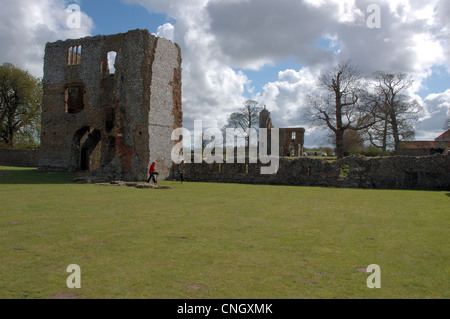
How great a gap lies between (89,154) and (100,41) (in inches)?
324

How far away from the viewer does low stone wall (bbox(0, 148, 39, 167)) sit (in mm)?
33688

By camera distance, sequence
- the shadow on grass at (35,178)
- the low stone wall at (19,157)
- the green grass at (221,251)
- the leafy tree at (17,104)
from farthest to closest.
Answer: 1. the leafy tree at (17,104)
2. the low stone wall at (19,157)
3. the shadow on grass at (35,178)
4. the green grass at (221,251)

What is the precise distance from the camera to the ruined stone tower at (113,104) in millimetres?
19969

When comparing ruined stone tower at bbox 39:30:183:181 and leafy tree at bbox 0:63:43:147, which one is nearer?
ruined stone tower at bbox 39:30:183:181

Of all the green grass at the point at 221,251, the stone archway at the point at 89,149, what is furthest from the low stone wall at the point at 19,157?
the green grass at the point at 221,251

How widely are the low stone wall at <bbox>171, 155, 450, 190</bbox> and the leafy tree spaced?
2663cm

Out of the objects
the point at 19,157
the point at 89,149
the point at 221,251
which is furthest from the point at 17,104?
the point at 221,251

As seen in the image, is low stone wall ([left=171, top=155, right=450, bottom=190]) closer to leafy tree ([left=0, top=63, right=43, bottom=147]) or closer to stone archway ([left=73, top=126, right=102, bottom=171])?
stone archway ([left=73, top=126, right=102, bottom=171])

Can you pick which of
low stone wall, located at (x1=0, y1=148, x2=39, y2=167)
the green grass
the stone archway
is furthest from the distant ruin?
the green grass

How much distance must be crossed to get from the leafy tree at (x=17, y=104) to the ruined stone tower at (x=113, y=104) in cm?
1677

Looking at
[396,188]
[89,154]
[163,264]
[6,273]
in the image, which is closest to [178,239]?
[163,264]

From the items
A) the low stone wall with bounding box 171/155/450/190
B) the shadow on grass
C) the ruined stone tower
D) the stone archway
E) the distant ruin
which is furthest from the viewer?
the distant ruin

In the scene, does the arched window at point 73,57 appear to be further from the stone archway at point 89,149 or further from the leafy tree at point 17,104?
the leafy tree at point 17,104

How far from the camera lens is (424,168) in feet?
56.5
